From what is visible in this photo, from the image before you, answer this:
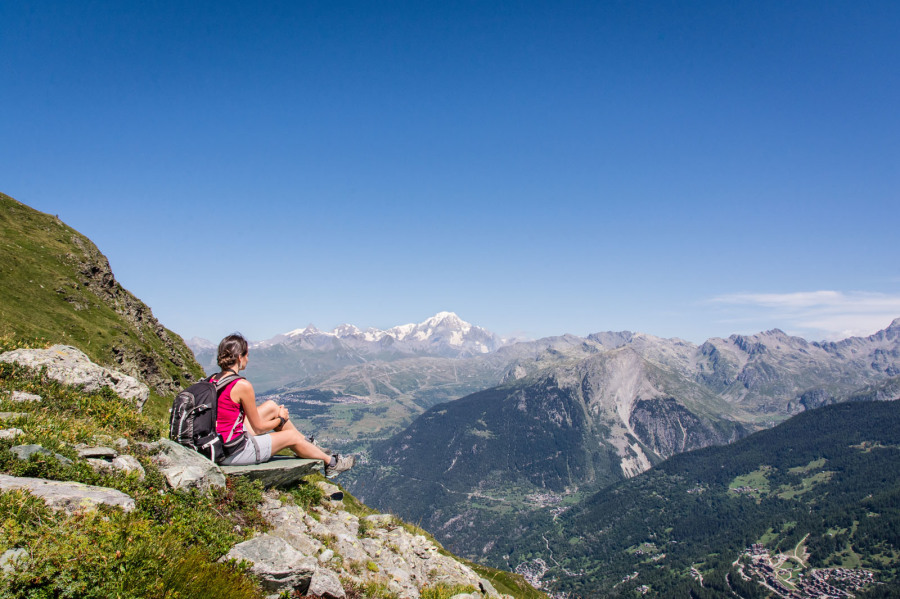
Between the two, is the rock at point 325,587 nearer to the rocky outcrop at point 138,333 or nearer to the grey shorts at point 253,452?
the grey shorts at point 253,452

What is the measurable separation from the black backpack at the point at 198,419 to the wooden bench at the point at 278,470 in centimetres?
83

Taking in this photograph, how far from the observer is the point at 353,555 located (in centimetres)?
1289

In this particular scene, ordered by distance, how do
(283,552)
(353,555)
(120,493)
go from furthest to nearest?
(353,555) < (283,552) < (120,493)

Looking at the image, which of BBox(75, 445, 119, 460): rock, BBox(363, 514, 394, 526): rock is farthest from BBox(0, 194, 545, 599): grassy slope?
BBox(363, 514, 394, 526): rock

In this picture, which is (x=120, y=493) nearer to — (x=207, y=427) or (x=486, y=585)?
(x=207, y=427)

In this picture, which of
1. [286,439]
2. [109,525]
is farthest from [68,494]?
[286,439]

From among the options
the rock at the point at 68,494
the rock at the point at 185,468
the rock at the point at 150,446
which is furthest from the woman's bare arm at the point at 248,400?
the rock at the point at 68,494

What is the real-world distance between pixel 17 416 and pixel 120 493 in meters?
5.13

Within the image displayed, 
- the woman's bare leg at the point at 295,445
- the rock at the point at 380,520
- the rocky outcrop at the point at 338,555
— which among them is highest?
the woman's bare leg at the point at 295,445

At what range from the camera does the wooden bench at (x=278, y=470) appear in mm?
11945

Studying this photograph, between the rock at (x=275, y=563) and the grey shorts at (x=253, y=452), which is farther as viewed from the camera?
the grey shorts at (x=253, y=452)

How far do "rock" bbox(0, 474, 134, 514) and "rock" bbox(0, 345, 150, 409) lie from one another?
8.72 meters

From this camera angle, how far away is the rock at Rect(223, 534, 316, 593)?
8430mm

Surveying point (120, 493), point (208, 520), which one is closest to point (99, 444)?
point (120, 493)
